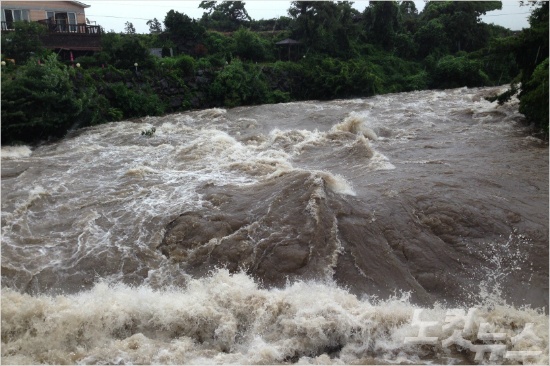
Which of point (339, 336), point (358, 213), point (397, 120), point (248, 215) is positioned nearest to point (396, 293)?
point (339, 336)

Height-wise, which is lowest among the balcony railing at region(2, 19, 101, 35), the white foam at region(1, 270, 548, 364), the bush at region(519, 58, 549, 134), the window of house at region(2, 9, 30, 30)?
the white foam at region(1, 270, 548, 364)

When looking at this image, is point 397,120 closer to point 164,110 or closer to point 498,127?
point 498,127

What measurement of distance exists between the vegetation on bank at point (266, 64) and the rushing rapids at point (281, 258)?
3174 mm

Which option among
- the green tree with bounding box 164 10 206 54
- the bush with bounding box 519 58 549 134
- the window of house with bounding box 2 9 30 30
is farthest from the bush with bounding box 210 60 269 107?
the bush with bounding box 519 58 549 134

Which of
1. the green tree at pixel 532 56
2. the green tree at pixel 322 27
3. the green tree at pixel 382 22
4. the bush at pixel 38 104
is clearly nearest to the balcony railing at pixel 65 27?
the bush at pixel 38 104

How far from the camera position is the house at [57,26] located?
17.7 meters

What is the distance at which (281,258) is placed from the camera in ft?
18.7

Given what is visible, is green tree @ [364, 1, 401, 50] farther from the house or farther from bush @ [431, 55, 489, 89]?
the house

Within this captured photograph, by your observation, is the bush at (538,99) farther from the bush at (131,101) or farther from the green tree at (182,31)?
the green tree at (182,31)

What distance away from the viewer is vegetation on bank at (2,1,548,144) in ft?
40.1

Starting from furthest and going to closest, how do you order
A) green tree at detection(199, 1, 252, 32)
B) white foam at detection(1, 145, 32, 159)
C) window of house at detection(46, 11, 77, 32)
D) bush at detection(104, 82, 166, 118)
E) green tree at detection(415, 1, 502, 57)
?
green tree at detection(199, 1, 252, 32), green tree at detection(415, 1, 502, 57), window of house at detection(46, 11, 77, 32), bush at detection(104, 82, 166, 118), white foam at detection(1, 145, 32, 159)

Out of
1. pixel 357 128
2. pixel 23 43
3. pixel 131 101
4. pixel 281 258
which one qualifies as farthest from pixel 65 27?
pixel 281 258

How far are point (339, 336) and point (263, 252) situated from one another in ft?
5.40

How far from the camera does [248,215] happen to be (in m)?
6.50
